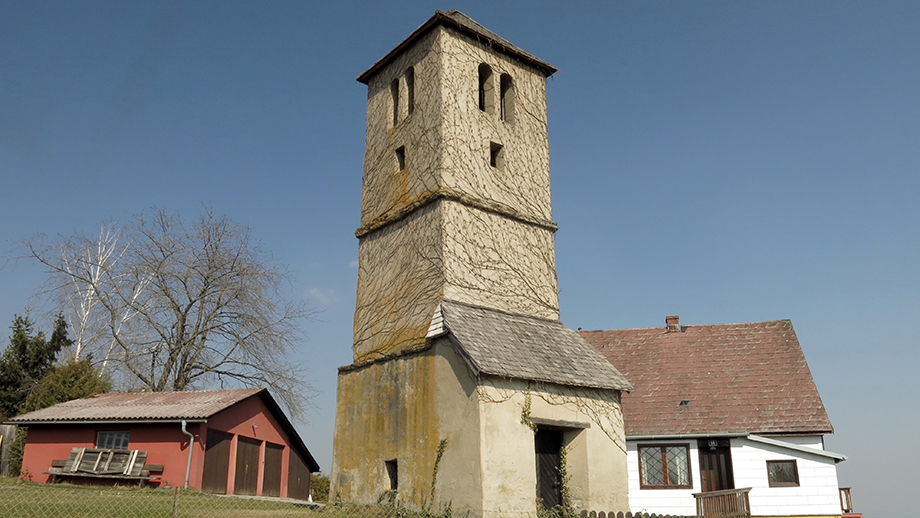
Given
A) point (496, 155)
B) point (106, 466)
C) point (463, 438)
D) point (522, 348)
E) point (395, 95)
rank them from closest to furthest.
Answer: point (463, 438)
point (522, 348)
point (496, 155)
point (395, 95)
point (106, 466)

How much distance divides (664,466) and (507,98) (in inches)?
447

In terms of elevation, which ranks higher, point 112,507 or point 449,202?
point 449,202

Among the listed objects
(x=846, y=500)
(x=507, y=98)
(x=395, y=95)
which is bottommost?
(x=846, y=500)

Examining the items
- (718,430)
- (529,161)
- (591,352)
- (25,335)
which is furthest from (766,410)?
(25,335)

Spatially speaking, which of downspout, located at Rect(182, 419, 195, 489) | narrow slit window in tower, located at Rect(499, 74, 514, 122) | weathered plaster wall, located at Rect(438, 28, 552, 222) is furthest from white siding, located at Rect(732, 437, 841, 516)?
downspout, located at Rect(182, 419, 195, 489)

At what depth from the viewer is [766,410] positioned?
20000 mm

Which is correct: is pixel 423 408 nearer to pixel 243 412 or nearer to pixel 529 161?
pixel 529 161

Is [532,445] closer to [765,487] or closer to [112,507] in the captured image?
[112,507]

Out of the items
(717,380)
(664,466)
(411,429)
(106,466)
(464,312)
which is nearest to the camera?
(411,429)

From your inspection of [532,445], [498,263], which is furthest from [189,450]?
[532,445]

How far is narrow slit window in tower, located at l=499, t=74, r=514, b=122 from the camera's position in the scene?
18203 mm

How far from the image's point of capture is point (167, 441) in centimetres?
2047

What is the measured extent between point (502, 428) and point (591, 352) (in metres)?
4.14

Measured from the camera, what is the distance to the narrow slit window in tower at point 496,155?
17312mm
